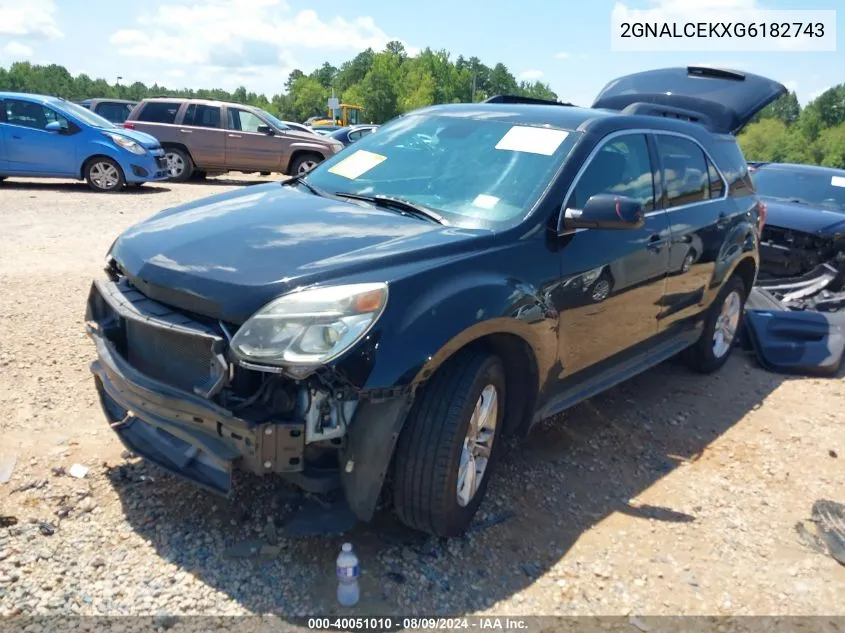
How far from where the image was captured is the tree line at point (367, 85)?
7925 centimetres

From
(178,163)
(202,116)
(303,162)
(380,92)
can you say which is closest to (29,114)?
(178,163)

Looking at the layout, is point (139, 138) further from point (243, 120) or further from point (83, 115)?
point (243, 120)

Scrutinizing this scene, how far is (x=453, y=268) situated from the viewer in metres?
2.95

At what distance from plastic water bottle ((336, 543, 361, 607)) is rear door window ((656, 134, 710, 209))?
113 inches

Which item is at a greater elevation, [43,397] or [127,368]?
[127,368]

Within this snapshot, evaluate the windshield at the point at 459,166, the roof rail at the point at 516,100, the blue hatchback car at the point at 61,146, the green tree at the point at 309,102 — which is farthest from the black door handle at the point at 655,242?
the green tree at the point at 309,102

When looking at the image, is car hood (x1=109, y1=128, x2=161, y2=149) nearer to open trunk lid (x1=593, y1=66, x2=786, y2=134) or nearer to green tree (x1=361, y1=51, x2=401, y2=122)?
open trunk lid (x1=593, y1=66, x2=786, y2=134)

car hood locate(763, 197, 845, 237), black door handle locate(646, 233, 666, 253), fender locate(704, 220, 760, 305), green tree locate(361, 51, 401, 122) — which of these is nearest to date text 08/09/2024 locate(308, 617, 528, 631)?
black door handle locate(646, 233, 666, 253)

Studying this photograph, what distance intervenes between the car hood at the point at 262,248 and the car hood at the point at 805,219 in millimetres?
5944

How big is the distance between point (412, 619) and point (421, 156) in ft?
7.58

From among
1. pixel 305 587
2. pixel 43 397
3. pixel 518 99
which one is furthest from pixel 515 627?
pixel 518 99

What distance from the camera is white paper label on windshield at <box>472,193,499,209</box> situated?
3471mm

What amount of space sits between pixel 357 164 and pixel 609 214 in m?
1.50

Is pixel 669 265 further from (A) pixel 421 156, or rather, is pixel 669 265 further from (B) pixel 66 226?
(B) pixel 66 226
